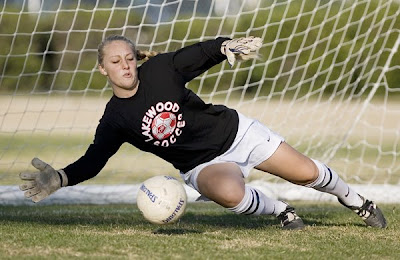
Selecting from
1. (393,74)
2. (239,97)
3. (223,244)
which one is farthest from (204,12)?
(223,244)

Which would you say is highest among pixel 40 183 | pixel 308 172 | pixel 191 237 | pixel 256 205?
pixel 308 172

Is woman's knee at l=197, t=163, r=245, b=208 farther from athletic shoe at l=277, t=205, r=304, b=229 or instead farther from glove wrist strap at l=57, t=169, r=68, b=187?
glove wrist strap at l=57, t=169, r=68, b=187

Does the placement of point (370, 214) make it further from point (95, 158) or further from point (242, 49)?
point (95, 158)

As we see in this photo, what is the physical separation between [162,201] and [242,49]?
3.49ft

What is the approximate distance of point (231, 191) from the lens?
5.46m

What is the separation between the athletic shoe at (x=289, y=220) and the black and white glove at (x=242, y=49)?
1.30 m

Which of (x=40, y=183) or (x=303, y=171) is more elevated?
(x=303, y=171)

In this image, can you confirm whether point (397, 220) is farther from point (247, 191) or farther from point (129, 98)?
point (129, 98)

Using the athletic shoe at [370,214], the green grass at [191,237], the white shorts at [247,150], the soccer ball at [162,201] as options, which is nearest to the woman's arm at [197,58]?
the white shorts at [247,150]

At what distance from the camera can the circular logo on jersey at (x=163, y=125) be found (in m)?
5.43

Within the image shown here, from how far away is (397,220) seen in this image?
6746 millimetres

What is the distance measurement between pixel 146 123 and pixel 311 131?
6894mm

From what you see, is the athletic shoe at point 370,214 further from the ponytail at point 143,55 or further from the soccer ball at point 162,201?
the ponytail at point 143,55

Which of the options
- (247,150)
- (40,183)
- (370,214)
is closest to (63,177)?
(40,183)
